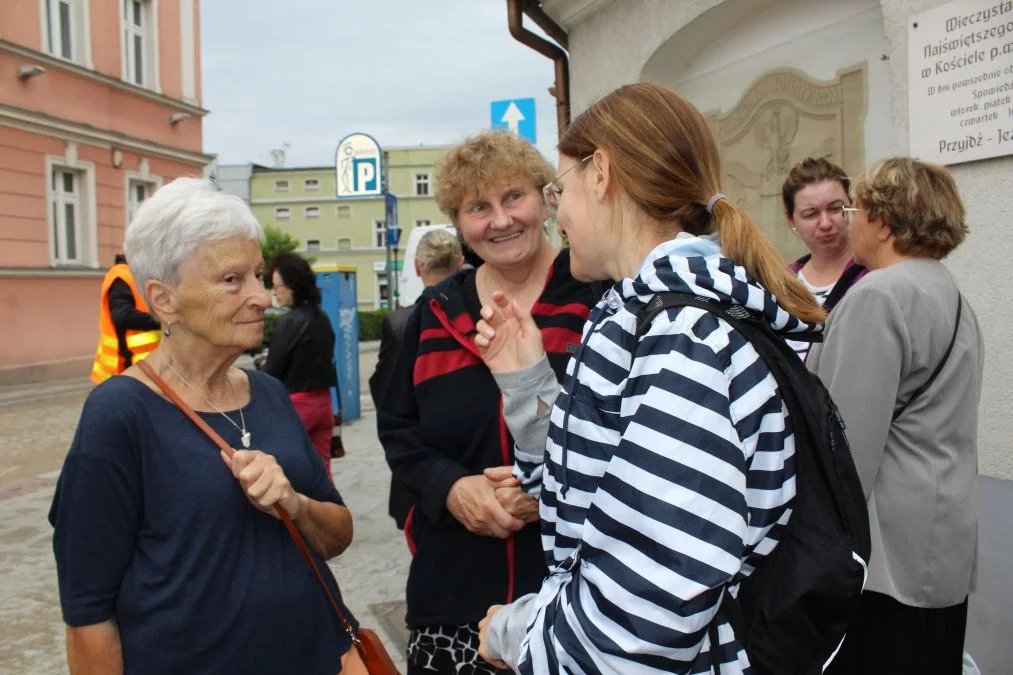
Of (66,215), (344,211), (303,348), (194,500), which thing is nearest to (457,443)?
(194,500)

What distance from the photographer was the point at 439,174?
2.33m

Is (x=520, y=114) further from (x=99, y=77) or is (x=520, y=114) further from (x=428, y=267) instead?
(x=99, y=77)

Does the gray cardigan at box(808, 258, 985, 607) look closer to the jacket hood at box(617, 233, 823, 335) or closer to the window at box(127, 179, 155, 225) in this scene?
the jacket hood at box(617, 233, 823, 335)

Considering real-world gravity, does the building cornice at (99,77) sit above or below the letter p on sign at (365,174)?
above

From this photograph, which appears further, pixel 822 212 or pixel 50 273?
pixel 50 273

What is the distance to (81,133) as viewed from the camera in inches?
647

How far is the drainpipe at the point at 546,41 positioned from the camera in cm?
693

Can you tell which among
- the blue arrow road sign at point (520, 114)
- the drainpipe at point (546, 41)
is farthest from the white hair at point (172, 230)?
the blue arrow road sign at point (520, 114)

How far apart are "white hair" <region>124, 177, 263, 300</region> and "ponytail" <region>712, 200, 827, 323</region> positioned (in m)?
1.19

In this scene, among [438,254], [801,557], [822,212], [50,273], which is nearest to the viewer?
[801,557]

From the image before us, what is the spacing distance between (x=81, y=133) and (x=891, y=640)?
18.1 m

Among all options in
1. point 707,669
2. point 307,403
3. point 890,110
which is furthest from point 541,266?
point 307,403

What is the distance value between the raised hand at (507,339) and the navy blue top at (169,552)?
65 centimetres

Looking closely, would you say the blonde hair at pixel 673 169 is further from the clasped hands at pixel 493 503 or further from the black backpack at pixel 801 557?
the clasped hands at pixel 493 503
